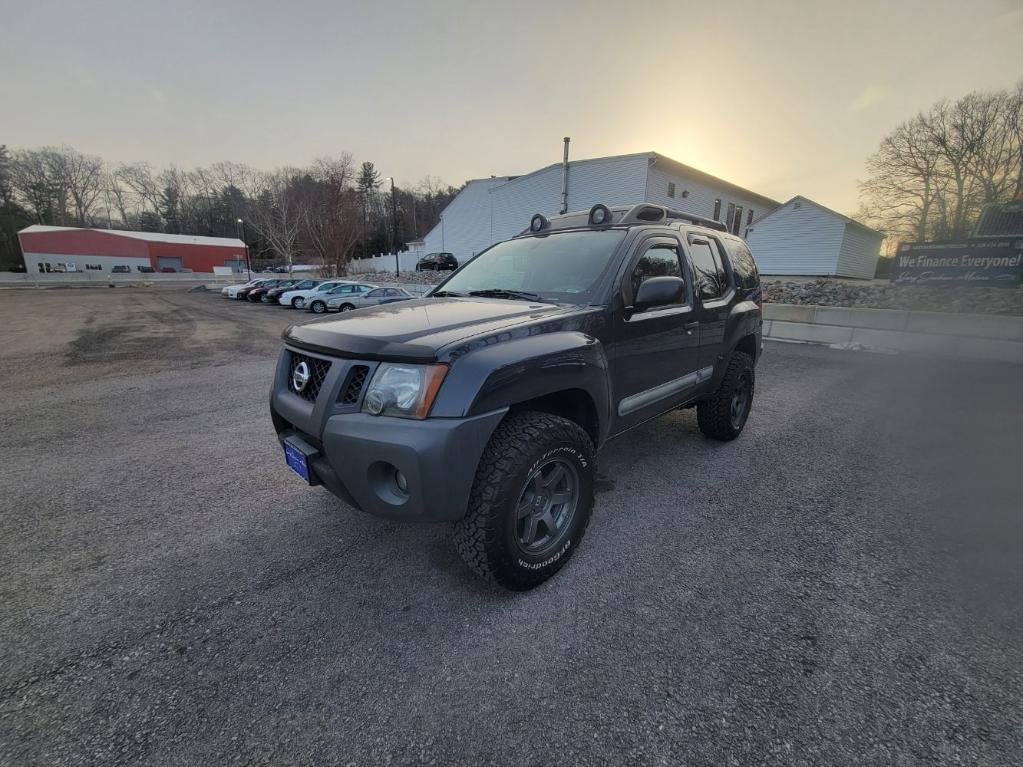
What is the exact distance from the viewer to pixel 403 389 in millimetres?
1891

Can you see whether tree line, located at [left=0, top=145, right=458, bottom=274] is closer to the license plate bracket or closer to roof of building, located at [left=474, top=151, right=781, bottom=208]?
roof of building, located at [left=474, top=151, right=781, bottom=208]

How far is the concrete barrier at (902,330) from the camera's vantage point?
754 centimetres

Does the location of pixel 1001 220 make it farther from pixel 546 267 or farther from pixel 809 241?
pixel 546 267

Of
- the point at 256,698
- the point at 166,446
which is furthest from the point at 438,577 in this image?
the point at 166,446

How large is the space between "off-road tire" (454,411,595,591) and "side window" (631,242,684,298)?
1227mm

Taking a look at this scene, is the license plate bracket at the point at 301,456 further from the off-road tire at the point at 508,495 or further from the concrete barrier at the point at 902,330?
the concrete barrier at the point at 902,330

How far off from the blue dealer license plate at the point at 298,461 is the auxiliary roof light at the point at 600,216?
8.54ft

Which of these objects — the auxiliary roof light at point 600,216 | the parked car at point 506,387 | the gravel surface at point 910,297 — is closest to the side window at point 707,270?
the parked car at point 506,387

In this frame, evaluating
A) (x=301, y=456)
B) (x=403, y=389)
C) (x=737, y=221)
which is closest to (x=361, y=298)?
(x=301, y=456)

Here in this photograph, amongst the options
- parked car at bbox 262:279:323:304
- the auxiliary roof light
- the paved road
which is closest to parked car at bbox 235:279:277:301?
parked car at bbox 262:279:323:304

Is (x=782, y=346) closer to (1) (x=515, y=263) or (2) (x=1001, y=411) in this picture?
(2) (x=1001, y=411)

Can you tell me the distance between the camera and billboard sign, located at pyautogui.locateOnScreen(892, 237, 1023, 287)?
983 cm

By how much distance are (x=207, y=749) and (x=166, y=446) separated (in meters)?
3.44

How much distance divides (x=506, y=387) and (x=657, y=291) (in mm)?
1207
